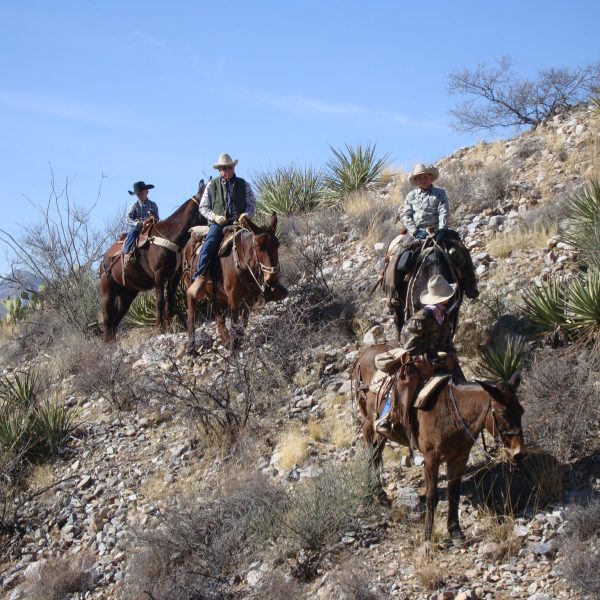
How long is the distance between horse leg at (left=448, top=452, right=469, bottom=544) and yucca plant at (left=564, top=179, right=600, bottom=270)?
4888 millimetres

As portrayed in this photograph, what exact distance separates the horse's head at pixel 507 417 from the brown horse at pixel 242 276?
19.7 ft

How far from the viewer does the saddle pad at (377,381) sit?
29.6 feet

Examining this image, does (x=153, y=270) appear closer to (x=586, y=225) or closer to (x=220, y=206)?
(x=220, y=206)

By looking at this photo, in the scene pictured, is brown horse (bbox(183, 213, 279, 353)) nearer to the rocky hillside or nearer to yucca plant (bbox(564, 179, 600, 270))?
the rocky hillside

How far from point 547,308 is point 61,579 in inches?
266

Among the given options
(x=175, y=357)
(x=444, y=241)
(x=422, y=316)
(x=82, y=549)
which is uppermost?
(x=444, y=241)

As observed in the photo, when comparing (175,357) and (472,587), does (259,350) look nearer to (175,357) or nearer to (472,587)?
(175,357)

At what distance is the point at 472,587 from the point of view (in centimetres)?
772

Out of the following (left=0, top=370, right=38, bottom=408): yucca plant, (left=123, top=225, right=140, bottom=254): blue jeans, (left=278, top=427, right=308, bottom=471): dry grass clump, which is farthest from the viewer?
(left=123, top=225, right=140, bottom=254): blue jeans

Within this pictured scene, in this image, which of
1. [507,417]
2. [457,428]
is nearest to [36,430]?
[457,428]

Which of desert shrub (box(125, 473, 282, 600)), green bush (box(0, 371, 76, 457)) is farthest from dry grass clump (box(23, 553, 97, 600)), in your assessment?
green bush (box(0, 371, 76, 457))

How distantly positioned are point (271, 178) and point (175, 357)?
8071mm

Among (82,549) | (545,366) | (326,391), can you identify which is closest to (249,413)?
(326,391)

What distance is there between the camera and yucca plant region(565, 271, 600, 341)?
36.4 feet
